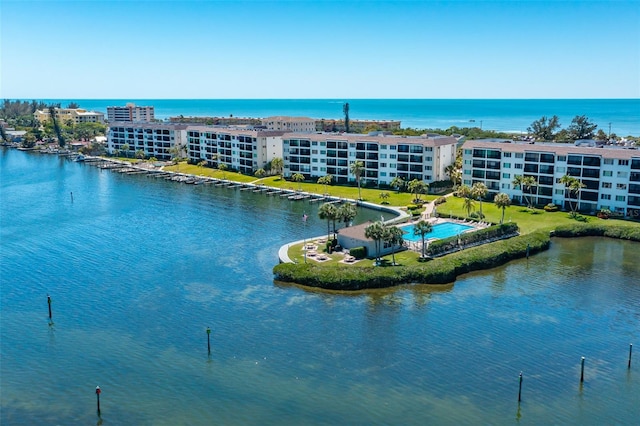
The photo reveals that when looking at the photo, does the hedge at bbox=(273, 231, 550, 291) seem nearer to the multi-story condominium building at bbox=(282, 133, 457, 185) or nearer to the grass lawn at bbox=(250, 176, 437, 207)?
the grass lawn at bbox=(250, 176, 437, 207)

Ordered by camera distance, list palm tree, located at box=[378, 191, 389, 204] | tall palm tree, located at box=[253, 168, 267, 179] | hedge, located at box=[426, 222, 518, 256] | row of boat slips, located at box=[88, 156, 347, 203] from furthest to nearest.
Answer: tall palm tree, located at box=[253, 168, 267, 179]
row of boat slips, located at box=[88, 156, 347, 203]
palm tree, located at box=[378, 191, 389, 204]
hedge, located at box=[426, 222, 518, 256]

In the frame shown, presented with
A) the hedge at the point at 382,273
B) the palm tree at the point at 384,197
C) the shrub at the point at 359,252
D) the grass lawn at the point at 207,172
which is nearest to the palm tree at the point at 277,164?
the grass lawn at the point at 207,172

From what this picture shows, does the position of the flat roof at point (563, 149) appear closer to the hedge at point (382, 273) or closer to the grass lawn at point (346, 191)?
the grass lawn at point (346, 191)

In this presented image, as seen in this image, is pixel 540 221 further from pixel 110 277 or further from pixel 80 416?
pixel 80 416

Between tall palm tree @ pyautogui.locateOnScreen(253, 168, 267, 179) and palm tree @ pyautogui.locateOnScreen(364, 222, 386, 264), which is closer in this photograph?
palm tree @ pyautogui.locateOnScreen(364, 222, 386, 264)

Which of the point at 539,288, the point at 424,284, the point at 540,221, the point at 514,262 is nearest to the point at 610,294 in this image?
the point at 539,288

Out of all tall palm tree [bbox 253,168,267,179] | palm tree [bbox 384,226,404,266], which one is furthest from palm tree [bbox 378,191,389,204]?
palm tree [bbox 384,226,404,266]
